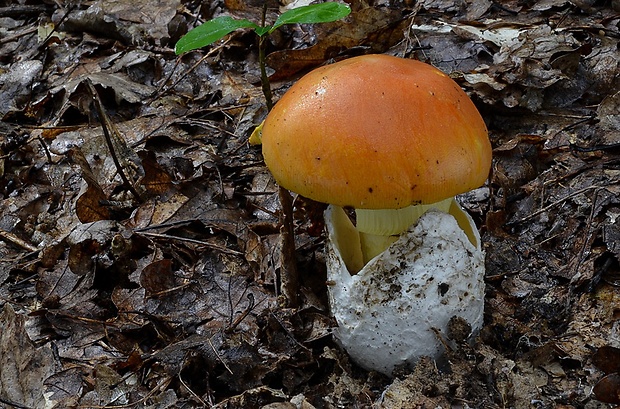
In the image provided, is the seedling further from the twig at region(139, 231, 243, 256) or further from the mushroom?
the twig at region(139, 231, 243, 256)

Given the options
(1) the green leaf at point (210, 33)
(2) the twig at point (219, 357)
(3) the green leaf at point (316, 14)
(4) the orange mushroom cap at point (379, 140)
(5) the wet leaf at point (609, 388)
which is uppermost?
(3) the green leaf at point (316, 14)

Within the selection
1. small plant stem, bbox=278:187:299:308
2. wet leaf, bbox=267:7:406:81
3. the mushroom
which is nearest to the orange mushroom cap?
the mushroom

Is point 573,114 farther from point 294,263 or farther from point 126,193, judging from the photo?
point 126,193

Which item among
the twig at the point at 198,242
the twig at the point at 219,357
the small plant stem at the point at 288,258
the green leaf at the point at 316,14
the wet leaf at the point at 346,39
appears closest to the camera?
the green leaf at the point at 316,14

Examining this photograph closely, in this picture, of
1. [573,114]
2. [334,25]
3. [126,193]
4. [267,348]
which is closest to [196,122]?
[126,193]

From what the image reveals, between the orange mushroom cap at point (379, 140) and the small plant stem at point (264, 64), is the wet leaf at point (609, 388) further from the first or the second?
the small plant stem at point (264, 64)

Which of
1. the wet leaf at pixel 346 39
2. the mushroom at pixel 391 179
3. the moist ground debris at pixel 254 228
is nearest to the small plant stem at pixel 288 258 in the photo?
the moist ground debris at pixel 254 228
